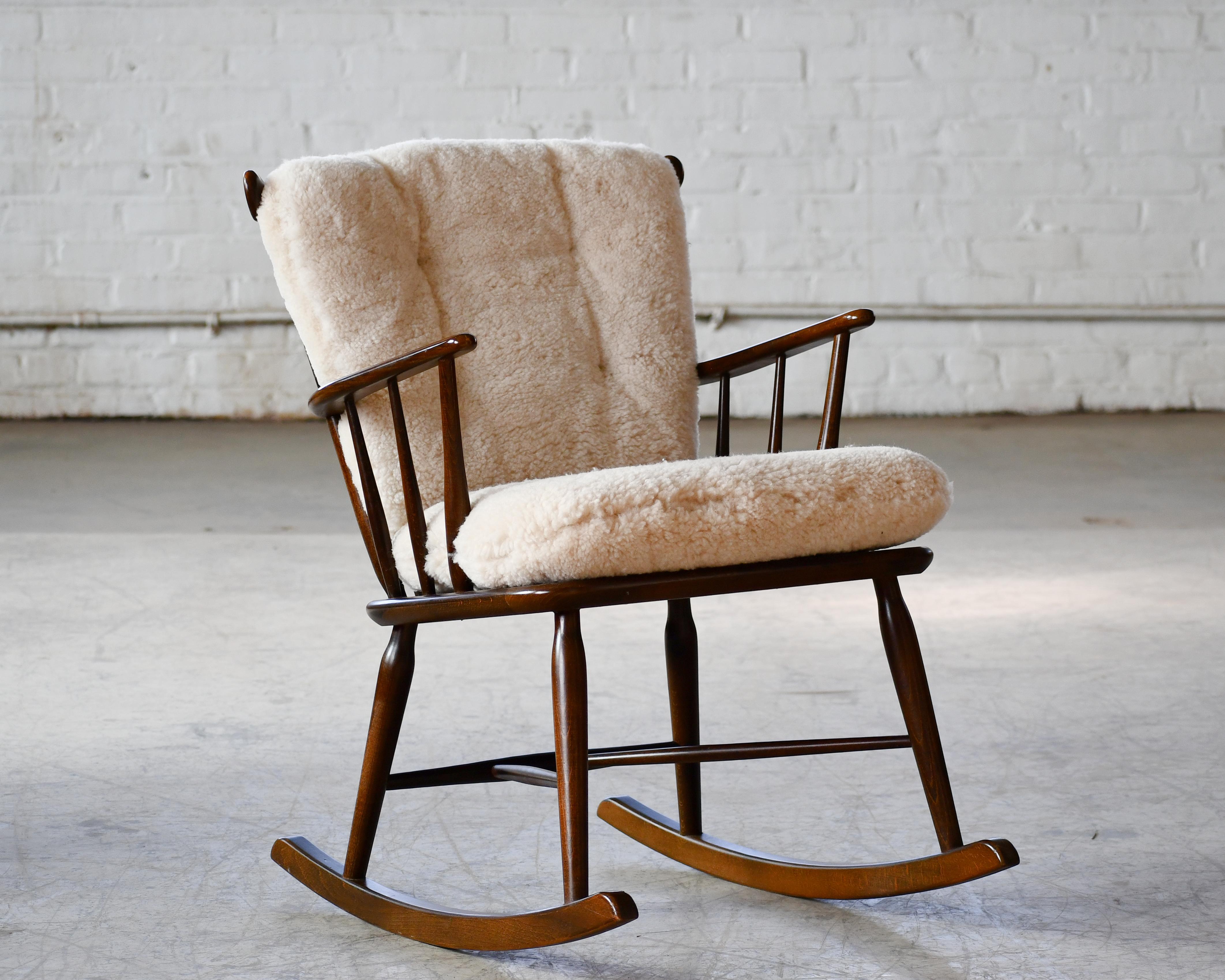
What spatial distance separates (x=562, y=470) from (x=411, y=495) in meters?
0.31

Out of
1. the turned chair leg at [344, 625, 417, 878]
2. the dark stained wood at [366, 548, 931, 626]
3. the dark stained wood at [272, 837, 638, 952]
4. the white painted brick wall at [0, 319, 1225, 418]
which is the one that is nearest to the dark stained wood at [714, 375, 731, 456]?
the dark stained wood at [366, 548, 931, 626]

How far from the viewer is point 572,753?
3.74 feet

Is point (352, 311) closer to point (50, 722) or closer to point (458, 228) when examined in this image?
point (458, 228)

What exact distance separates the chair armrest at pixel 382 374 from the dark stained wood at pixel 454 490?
Answer: 23 millimetres

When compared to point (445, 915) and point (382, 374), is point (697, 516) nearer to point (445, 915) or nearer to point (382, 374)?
point (382, 374)

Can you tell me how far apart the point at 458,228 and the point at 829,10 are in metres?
3.92

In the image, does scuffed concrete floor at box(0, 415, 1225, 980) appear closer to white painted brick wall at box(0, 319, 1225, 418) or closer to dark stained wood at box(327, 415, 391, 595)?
dark stained wood at box(327, 415, 391, 595)

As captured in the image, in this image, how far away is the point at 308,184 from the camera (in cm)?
139

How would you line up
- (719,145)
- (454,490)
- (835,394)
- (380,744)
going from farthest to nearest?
(719,145)
(835,394)
(380,744)
(454,490)

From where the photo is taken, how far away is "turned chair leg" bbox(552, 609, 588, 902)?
3.73 ft

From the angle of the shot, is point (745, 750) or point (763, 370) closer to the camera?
point (745, 750)

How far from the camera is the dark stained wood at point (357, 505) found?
4.34 feet

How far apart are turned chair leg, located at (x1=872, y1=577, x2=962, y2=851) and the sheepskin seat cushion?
0.09 m

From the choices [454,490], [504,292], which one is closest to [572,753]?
[454,490]
